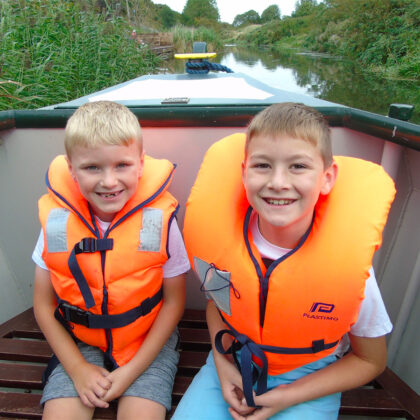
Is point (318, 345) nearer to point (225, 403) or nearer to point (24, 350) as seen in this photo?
point (225, 403)

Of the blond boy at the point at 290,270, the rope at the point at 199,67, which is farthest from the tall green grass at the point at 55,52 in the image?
the blond boy at the point at 290,270

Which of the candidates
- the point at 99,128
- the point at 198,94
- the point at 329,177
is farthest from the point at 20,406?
the point at 198,94

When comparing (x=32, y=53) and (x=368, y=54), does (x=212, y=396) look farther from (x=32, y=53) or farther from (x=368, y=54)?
(x=368, y=54)

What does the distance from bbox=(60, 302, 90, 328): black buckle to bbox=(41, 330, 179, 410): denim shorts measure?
0.14m

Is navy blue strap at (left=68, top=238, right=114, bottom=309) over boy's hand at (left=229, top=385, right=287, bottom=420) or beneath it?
over

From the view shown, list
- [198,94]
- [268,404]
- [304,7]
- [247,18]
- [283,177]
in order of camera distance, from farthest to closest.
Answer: [247,18]
[304,7]
[198,94]
[268,404]
[283,177]

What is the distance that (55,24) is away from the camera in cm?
389

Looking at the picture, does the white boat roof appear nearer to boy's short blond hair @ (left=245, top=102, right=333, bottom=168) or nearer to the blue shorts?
boy's short blond hair @ (left=245, top=102, right=333, bottom=168)

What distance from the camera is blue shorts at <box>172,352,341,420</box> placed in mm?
1065

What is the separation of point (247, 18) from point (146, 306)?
81.8 m

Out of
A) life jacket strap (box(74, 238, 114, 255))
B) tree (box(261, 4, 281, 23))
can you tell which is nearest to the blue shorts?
life jacket strap (box(74, 238, 114, 255))

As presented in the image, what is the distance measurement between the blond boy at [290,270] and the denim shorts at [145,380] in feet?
0.39

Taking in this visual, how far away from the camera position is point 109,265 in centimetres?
122

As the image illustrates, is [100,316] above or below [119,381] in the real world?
above
